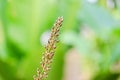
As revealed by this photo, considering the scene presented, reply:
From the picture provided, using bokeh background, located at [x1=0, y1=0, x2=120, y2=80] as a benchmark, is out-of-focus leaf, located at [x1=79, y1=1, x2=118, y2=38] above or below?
above

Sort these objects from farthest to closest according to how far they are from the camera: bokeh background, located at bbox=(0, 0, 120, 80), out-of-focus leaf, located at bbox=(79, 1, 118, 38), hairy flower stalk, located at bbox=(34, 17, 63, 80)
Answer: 1. out-of-focus leaf, located at bbox=(79, 1, 118, 38)
2. bokeh background, located at bbox=(0, 0, 120, 80)
3. hairy flower stalk, located at bbox=(34, 17, 63, 80)

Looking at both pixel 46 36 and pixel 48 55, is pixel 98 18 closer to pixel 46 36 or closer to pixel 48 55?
pixel 46 36

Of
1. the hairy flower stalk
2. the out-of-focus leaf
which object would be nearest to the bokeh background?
the out-of-focus leaf

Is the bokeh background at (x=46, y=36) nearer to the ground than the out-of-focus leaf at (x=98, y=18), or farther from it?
nearer to the ground

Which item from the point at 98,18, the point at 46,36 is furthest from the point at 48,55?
the point at 98,18

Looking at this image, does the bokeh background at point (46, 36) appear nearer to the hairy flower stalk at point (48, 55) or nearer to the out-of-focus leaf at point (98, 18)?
the out-of-focus leaf at point (98, 18)

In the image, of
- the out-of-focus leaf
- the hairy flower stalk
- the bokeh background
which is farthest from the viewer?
the out-of-focus leaf

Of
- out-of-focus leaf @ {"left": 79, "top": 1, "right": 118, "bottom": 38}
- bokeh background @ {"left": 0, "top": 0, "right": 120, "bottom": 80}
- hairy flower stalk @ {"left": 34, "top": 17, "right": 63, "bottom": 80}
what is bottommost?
hairy flower stalk @ {"left": 34, "top": 17, "right": 63, "bottom": 80}

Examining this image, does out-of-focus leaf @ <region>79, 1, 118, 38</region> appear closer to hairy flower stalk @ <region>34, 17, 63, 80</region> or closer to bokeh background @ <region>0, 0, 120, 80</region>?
bokeh background @ <region>0, 0, 120, 80</region>

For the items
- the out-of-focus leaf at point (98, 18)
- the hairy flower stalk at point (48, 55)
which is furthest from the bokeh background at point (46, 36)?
the hairy flower stalk at point (48, 55)

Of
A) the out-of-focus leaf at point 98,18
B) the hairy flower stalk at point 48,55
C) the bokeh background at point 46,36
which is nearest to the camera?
the hairy flower stalk at point 48,55
